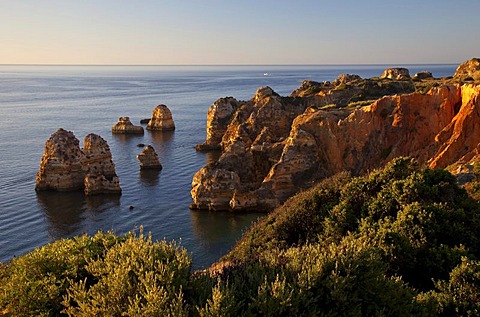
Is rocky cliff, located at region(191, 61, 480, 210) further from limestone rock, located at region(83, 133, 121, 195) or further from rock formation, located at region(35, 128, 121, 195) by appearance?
limestone rock, located at region(83, 133, 121, 195)

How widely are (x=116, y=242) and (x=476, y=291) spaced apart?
12.7 meters

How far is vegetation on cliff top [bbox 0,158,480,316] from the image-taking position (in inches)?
429

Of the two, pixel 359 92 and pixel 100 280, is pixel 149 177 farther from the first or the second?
pixel 100 280

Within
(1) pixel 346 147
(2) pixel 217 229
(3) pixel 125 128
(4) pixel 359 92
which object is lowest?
(2) pixel 217 229

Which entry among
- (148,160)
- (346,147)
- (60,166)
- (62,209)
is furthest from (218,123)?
(346,147)

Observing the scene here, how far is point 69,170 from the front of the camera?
67.9 m

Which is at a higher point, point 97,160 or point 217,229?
Result: point 97,160

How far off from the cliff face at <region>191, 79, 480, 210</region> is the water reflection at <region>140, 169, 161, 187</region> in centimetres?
1602

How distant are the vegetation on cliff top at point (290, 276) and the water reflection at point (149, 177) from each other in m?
54.8

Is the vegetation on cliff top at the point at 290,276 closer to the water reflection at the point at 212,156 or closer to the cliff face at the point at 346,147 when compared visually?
the cliff face at the point at 346,147

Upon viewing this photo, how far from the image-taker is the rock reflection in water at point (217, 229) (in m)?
45.3

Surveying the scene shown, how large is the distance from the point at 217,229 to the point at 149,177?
28.7 m

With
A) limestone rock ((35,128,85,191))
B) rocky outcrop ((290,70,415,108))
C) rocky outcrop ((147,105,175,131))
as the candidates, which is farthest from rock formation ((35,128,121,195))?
rocky outcrop ((147,105,175,131))

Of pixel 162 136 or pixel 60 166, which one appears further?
pixel 162 136
